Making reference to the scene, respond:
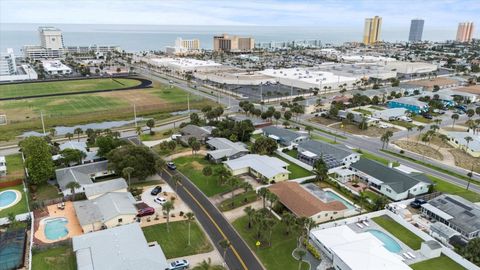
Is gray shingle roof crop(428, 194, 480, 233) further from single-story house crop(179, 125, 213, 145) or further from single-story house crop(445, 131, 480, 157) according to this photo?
single-story house crop(179, 125, 213, 145)

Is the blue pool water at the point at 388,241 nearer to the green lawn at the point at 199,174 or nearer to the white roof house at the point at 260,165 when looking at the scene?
the white roof house at the point at 260,165

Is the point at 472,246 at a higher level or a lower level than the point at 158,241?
higher

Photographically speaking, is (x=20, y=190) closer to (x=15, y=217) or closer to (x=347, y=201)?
(x=15, y=217)

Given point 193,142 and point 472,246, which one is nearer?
point 472,246

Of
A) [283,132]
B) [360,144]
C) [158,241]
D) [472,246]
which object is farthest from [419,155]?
[158,241]

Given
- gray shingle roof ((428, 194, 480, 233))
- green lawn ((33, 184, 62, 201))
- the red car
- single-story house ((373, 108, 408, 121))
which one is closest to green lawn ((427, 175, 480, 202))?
gray shingle roof ((428, 194, 480, 233))

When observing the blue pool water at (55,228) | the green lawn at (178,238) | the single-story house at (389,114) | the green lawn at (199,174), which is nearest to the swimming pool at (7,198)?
the blue pool water at (55,228)
